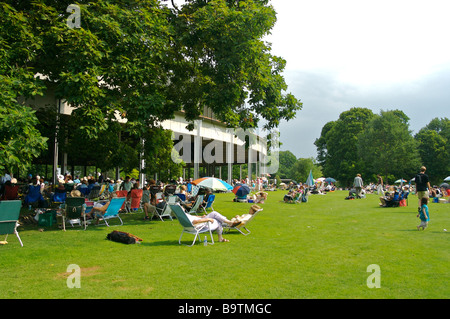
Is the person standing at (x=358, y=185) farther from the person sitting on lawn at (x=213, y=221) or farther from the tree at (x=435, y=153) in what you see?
the tree at (x=435, y=153)

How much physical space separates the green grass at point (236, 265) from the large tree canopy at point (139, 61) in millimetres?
3434

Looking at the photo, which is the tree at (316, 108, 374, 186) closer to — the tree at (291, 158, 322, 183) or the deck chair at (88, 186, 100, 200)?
the tree at (291, 158, 322, 183)

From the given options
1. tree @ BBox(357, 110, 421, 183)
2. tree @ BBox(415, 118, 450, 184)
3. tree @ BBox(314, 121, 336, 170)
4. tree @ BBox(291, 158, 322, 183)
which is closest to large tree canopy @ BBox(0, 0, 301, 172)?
tree @ BBox(357, 110, 421, 183)

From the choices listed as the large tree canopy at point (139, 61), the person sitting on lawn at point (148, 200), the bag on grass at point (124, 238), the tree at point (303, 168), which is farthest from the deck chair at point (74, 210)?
the tree at point (303, 168)

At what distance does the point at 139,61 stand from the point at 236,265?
310 inches

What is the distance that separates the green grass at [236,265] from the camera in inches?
204

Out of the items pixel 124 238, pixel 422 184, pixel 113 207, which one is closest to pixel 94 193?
pixel 113 207

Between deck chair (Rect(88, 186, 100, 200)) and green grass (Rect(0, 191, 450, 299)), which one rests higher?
deck chair (Rect(88, 186, 100, 200))

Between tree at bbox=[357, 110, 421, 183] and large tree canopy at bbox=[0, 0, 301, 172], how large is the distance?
155ft

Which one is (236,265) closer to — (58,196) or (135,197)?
(135,197)

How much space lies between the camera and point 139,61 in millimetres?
12047

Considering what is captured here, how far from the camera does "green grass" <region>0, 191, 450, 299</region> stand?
5.19 m
